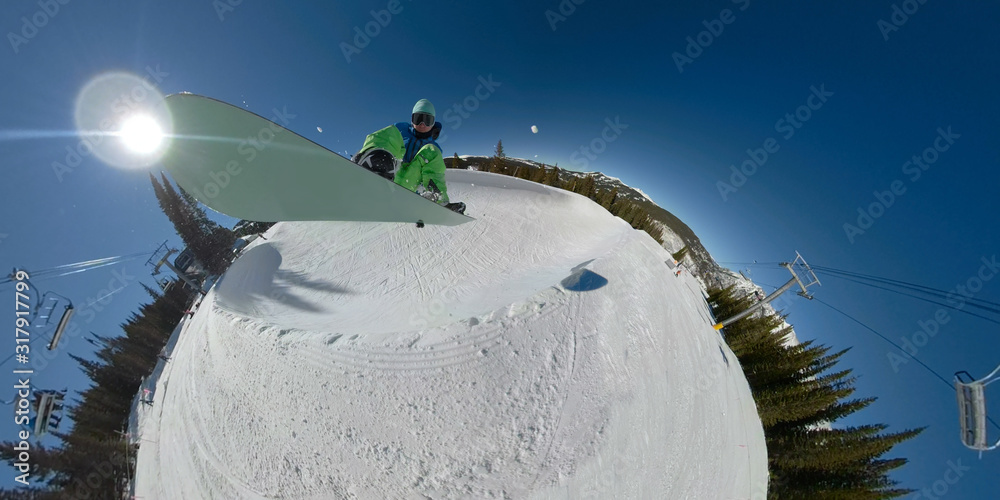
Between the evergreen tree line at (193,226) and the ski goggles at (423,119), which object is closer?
the ski goggles at (423,119)

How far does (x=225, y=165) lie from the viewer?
404cm

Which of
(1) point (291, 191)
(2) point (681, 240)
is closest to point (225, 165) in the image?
(1) point (291, 191)

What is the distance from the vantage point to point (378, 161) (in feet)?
13.0

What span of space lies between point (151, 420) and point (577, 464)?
873 cm

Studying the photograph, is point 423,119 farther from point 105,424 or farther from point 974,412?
A: point 105,424

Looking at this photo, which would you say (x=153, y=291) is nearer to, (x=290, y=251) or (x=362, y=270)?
(x=290, y=251)

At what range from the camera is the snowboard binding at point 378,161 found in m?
3.92

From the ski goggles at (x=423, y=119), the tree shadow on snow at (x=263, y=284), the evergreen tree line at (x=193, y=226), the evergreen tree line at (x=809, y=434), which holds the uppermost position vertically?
the evergreen tree line at (x=193, y=226)

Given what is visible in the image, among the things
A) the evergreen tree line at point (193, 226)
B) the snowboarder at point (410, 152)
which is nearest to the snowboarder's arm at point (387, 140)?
the snowboarder at point (410, 152)

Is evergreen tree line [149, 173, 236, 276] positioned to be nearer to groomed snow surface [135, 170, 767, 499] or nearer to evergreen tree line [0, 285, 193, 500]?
evergreen tree line [0, 285, 193, 500]

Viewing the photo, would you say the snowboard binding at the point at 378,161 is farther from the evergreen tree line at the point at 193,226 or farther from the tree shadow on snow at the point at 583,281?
the evergreen tree line at the point at 193,226

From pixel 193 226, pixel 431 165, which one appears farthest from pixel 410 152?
pixel 193 226

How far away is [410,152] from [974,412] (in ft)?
29.1

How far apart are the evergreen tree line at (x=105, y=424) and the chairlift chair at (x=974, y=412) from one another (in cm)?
1351
